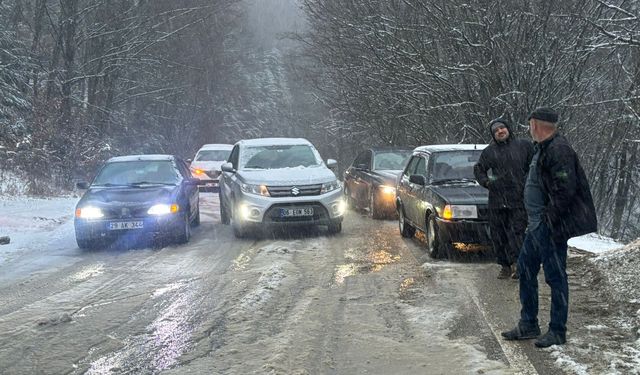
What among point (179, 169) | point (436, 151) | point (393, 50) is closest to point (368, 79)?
point (393, 50)

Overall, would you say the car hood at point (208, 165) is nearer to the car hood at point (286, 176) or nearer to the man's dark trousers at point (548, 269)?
the car hood at point (286, 176)

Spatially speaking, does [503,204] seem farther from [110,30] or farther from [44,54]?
[44,54]

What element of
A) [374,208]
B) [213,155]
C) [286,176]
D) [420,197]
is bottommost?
[374,208]

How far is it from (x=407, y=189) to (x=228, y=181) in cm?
371

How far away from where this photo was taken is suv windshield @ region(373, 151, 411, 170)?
15.4 m

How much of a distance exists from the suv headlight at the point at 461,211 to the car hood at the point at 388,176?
503cm

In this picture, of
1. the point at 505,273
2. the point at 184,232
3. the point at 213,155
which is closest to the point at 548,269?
the point at 505,273

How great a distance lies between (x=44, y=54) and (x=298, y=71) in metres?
12.0

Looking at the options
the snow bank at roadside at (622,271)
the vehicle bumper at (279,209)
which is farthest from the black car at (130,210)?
the snow bank at roadside at (622,271)

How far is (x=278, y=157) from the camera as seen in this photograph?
12.5m

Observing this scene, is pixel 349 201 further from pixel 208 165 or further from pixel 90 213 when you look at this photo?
pixel 90 213

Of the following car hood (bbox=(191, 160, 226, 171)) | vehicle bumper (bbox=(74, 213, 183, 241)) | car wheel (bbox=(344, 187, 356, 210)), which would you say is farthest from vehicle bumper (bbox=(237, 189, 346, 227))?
car hood (bbox=(191, 160, 226, 171))

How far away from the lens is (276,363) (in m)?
4.75

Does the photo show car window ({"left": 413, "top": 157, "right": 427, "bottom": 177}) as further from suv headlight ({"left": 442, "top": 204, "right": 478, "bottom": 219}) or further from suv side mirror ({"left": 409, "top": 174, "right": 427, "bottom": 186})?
suv headlight ({"left": 442, "top": 204, "right": 478, "bottom": 219})
